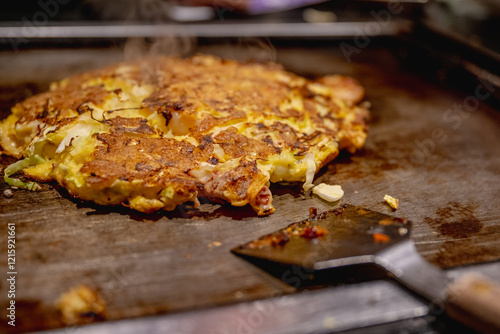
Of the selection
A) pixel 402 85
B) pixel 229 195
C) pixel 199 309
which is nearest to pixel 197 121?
pixel 229 195

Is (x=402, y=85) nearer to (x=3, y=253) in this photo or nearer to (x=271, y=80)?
(x=271, y=80)

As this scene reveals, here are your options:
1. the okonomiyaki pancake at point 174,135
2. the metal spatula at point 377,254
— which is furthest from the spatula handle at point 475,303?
the okonomiyaki pancake at point 174,135

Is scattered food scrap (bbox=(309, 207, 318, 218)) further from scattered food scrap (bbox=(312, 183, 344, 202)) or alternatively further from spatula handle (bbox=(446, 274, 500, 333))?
spatula handle (bbox=(446, 274, 500, 333))

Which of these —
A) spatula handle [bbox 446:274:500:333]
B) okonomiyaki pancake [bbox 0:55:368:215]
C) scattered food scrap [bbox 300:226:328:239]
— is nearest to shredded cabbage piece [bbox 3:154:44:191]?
okonomiyaki pancake [bbox 0:55:368:215]

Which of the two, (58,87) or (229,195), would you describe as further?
(58,87)

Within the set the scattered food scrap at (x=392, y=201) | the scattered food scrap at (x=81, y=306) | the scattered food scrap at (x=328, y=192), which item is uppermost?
the scattered food scrap at (x=328, y=192)

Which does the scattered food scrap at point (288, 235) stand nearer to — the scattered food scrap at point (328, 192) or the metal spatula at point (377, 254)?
the metal spatula at point (377, 254)

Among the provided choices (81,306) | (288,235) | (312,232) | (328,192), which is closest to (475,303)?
(312,232)
